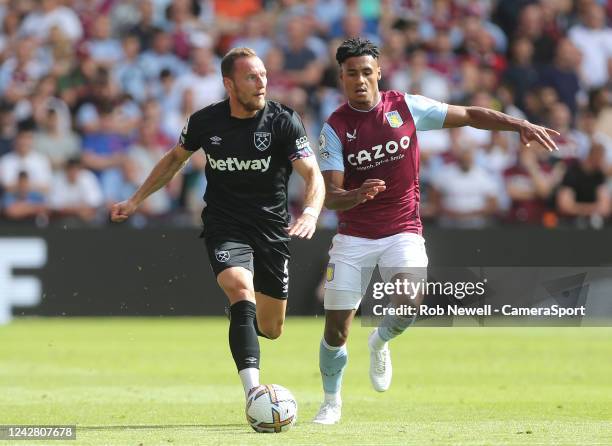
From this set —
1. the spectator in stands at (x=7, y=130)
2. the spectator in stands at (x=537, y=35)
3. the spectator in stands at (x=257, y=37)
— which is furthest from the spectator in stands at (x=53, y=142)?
the spectator in stands at (x=537, y=35)

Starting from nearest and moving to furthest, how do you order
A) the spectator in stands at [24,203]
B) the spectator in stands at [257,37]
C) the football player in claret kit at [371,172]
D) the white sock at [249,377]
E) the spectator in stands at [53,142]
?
the white sock at [249,377] → the football player in claret kit at [371,172] → the spectator in stands at [24,203] → the spectator in stands at [53,142] → the spectator in stands at [257,37]

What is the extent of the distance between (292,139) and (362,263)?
127cm

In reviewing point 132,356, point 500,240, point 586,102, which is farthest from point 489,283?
point 586,102

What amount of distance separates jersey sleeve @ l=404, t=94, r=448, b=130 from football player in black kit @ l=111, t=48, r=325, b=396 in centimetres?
105

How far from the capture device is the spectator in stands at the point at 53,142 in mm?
20250

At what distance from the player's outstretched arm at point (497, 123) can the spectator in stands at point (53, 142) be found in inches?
429

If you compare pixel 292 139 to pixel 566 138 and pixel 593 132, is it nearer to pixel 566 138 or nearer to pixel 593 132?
pixel 566 138

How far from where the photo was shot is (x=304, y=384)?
12836 millimetres

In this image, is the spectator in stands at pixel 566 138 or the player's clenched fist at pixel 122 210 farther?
the spectator in stands at pixel 566 138

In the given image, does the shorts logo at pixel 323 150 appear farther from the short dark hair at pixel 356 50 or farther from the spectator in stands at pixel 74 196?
the spectator in stands at pixel 74 196

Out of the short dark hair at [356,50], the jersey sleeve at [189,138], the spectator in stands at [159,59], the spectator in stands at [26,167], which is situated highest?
the short dark hair at [356,50]

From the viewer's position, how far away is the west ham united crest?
10.4 m

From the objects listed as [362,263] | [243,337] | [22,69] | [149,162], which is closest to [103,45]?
[22,69]

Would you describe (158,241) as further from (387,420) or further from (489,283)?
(387,420)
